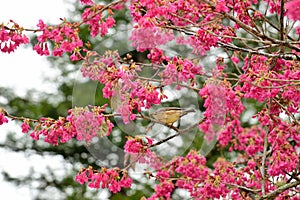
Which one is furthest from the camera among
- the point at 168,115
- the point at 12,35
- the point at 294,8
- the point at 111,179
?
the point at 168,115

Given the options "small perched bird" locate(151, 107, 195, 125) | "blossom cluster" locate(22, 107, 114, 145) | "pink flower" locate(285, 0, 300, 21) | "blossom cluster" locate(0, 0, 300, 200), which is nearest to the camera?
"pink flower" locate(285, 0, 300, 21)

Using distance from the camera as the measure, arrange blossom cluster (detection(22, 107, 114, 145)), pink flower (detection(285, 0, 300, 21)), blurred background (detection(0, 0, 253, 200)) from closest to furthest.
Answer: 1. pink flower (detection(285, 0, 300, 21))
2. blossom cluster (detection(22, 107, 114, 145))
3. blurred background (detection(0, 0, 253, 200))

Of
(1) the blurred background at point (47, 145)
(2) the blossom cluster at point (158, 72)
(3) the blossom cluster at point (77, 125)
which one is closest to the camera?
(2) the blossom cluster at point (158, 72)

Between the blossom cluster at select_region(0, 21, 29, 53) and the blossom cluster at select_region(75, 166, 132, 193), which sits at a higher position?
the blossom cluster at select_region(0, 21, 29, 53)

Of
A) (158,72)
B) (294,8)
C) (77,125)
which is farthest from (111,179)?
(294,8)

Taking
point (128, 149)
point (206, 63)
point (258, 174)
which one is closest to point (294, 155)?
point (258, 174)

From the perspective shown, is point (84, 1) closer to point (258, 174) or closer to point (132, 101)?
point (132, 101)

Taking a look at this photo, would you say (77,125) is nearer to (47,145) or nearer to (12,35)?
(12,35)

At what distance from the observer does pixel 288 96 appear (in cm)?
392

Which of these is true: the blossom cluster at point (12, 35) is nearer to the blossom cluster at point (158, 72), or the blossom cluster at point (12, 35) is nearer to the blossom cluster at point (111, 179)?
the blossom cluster at point (158, 72)

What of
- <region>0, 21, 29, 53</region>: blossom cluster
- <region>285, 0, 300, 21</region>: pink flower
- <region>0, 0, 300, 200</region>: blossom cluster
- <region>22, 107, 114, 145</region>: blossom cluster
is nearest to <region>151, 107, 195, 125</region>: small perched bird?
<region>0, 0, 300, 200</region>: blossom cluster

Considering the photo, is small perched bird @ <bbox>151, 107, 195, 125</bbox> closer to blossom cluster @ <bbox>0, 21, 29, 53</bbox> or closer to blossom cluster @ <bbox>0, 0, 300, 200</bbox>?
blossom cluster @ <bbox>0, 0, 300, 200</bbox>

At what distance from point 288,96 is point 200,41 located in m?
0.72

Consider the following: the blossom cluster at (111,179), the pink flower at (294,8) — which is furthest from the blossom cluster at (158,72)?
the pink flower at (294,8)
